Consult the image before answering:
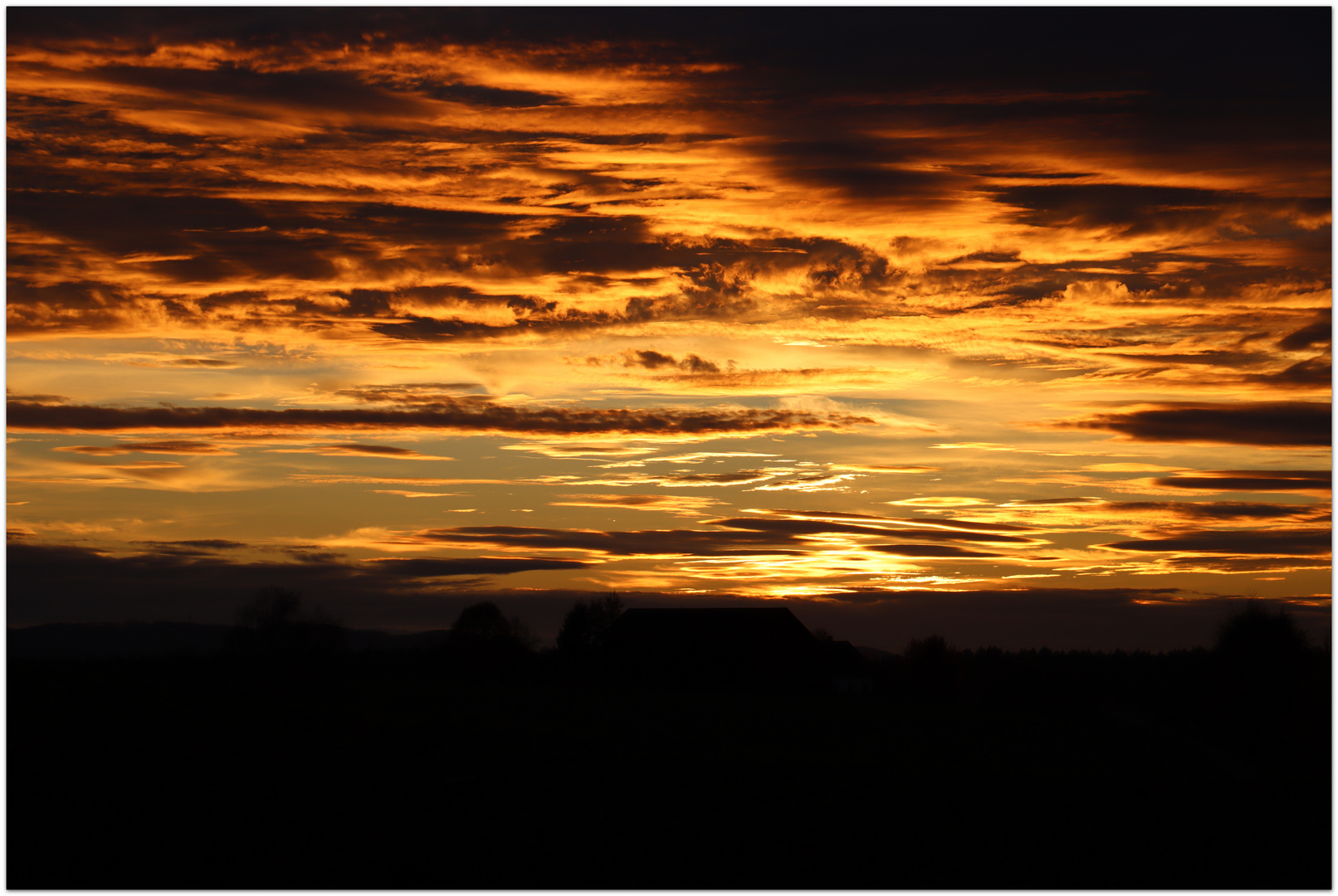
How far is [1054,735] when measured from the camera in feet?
139

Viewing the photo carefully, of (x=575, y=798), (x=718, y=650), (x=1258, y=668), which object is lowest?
(x=575, y=798)

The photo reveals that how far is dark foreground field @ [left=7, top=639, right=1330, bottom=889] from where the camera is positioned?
1838cm

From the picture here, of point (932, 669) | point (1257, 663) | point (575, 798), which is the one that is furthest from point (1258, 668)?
point (575, 798)

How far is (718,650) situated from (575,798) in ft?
152

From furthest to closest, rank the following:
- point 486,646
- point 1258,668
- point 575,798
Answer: point 486,646
point 1258,668
point 575,798

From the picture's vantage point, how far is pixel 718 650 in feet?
229

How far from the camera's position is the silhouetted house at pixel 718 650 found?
68.4m

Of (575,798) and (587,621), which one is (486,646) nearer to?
(587,621)

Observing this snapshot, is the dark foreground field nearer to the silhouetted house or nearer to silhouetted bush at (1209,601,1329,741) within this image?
silhouetted bush at (1209,601,1329,741)

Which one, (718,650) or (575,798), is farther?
(718,650)

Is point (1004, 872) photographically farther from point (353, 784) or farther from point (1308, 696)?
point (1308, 696)

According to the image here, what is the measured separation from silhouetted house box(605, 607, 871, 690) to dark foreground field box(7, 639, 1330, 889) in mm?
26001

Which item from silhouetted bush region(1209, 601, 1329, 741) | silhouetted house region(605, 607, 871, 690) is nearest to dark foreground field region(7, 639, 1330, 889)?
silhouetted bush region(1209, 601, 1329, 741)

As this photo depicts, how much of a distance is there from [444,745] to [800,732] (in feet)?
45.9
